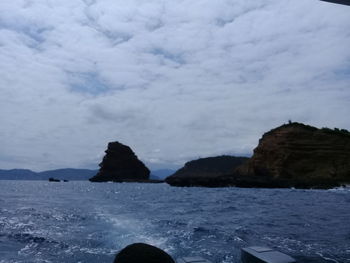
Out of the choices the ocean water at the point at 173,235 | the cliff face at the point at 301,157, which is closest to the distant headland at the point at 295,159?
the cliff face at the point at 301,157

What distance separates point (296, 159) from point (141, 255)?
110 metres

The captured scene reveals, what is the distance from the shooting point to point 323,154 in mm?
110375

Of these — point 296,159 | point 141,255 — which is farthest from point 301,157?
point 141,255

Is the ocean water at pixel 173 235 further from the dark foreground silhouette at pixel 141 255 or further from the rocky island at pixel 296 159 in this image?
the rocky island at pixel 296 159

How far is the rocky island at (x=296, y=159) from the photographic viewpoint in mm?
105000

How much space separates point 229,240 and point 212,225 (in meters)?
4.77

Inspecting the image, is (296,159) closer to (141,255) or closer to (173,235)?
(173,235)

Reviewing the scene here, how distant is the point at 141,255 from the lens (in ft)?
31.6

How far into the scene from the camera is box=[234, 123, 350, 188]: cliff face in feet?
346

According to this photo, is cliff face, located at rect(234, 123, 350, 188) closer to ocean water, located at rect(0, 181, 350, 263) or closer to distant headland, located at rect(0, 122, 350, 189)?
distant headland, located at rect(0, 122, 350, 189)

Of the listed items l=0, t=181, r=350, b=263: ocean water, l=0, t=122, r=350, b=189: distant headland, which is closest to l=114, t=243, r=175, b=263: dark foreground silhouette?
l=0, t=181, r=350, b=263: ocean water

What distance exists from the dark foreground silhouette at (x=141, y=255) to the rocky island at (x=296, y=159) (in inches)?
3627

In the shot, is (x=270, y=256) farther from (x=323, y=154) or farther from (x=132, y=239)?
(x=323, y=154)

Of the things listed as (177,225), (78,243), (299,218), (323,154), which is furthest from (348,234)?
(323,154)
